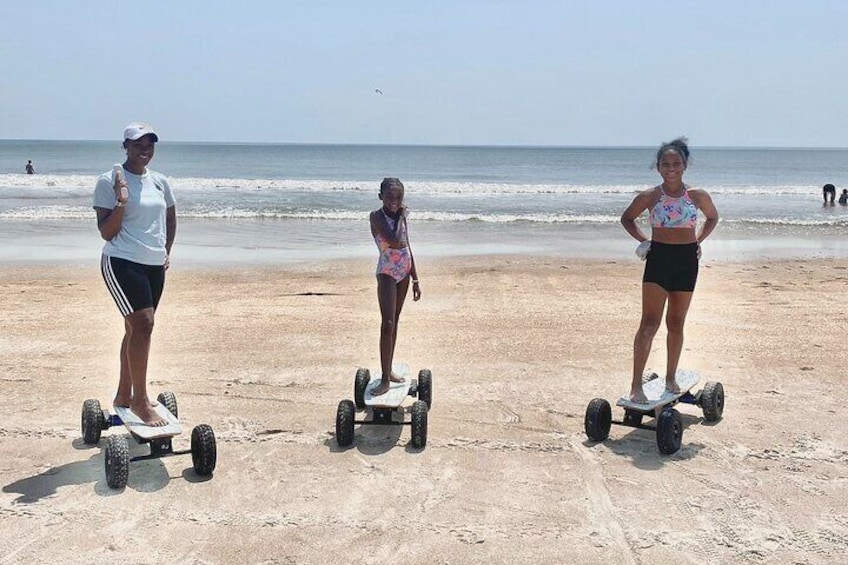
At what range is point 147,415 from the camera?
520 cm

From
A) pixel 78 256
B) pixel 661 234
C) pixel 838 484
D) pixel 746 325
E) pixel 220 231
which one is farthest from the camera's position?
pixel 220 231

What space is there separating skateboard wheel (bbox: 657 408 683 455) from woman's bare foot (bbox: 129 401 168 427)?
3.06 m

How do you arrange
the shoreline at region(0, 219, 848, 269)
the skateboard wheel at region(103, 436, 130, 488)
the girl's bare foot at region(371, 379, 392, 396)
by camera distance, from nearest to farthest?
the skateboard wheel at region(103, 436, 130, 488) → the girl's bare foot at region(371, 379, 392, 396) → the shoreline at region(0, 219, 848, 269)

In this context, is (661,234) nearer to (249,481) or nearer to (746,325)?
(249,481)

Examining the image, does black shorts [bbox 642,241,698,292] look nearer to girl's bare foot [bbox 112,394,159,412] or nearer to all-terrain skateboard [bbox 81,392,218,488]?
all-terrain skateboard [bbox 81,392,218,488]

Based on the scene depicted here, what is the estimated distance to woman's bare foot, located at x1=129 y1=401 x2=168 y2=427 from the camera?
16.9ft

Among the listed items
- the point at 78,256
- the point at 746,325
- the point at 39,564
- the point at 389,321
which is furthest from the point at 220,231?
the point at 39,564

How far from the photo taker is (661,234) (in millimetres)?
5859

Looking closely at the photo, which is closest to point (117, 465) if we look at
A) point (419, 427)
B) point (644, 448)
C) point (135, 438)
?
point (135, 438)

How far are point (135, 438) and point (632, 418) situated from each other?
325cm

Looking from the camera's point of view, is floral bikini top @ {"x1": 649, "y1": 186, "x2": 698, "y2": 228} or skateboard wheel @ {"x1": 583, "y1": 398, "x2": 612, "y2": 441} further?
floral bikini top @ {"x1": 649, "y1": 186, "x2": 698, "y2": 228}

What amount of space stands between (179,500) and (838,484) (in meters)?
3.77

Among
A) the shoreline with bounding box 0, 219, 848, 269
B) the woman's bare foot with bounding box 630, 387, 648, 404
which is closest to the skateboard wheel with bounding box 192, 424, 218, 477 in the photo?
the woman's bare foot with bounding box 630, 387, 648, 404

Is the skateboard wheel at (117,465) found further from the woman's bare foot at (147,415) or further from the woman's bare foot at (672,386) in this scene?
the woman's bare foot at (672,386)
